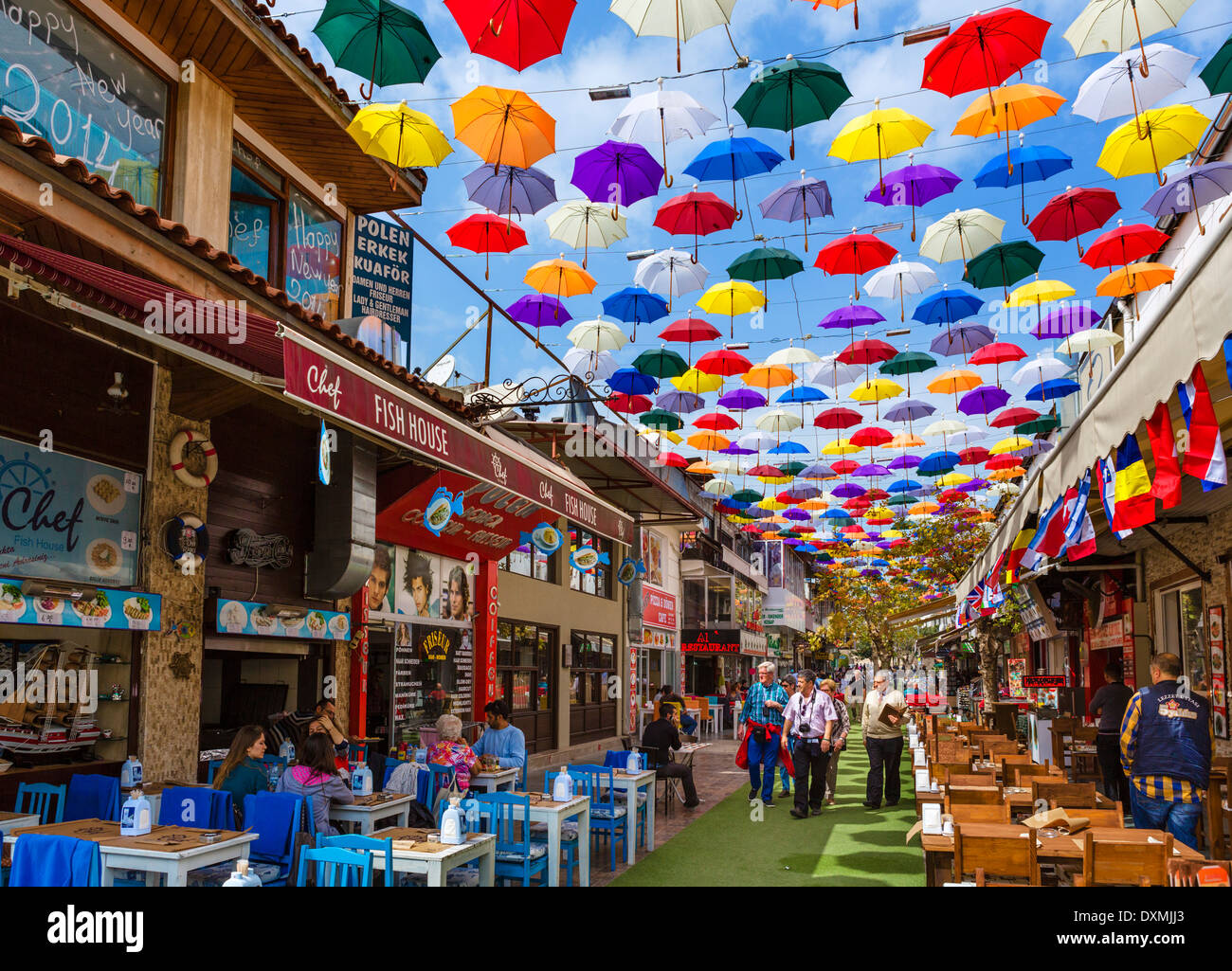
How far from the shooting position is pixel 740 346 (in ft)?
50.7

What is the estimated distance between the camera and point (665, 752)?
42.4 feet

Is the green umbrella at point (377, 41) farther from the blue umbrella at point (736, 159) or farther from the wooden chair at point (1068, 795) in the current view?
the wooden chair at point (1068, 795)

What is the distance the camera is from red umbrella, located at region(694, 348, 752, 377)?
48.4 feet

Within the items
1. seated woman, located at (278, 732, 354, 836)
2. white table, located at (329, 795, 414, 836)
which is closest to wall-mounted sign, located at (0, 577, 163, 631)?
seated woman, located at (278, 732, 354, 836)

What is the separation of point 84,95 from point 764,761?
11.4 metres

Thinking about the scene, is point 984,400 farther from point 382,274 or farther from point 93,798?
point 93,798

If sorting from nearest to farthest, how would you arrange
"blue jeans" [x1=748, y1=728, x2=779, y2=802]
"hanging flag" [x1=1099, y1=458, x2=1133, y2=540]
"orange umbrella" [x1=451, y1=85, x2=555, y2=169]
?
1. "hanging flag" [x1=1099, y1=458, x2=1133, y2=540]
2. "orange umbrella" [x1=451, y1=85, x2=555, y2=169]
3. "blue jeans" [x1=748, y1=728, x2=779, y2=802]

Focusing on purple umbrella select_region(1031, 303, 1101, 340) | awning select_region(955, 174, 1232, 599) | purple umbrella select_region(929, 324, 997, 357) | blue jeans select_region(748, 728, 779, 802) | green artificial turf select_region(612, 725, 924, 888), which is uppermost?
purple umbrella select_region(929, 324, 997, 357)

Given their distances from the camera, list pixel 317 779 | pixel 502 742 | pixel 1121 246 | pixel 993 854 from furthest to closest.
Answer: pixel 1121 246
pixel 502 742
pixel 317 779
pixel 993 854

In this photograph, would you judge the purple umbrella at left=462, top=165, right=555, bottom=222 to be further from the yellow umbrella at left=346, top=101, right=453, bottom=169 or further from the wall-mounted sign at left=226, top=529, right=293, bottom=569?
the wall-mounted sign at left=226, top=529, right=293, bottom=569

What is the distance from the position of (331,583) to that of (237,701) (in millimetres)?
1675

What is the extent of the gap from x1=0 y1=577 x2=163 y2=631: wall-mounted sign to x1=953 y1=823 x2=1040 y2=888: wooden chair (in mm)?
6651

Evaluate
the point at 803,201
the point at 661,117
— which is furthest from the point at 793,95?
the point at 803,201

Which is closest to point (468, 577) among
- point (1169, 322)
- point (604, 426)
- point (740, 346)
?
point (604, 426)
